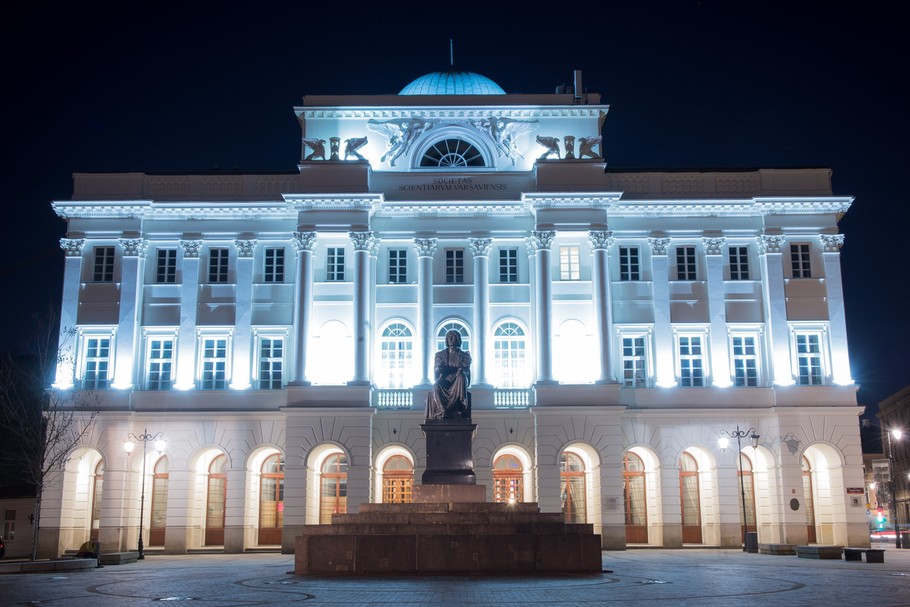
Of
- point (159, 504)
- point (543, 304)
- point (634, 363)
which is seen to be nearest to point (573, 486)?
point (634, 363)

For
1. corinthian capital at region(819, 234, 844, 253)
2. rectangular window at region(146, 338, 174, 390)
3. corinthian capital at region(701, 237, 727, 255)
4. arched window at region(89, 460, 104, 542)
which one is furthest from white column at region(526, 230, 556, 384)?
arched window at region(89, 460, 104, 542)

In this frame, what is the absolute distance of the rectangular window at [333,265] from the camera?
46.0 meters

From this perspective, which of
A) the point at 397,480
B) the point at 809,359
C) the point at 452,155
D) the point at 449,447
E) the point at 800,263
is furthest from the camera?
the point at 452,155

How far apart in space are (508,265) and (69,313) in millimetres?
19412

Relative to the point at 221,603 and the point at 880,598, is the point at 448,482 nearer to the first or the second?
the point at 221,603

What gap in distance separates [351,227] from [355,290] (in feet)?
9.19

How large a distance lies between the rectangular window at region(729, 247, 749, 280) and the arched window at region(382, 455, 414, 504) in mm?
16709

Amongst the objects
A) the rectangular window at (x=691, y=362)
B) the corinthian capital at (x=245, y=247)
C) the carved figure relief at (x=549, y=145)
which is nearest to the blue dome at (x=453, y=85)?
the carved figure relief at (x=549, y=145)

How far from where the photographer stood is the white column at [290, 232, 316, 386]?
4394cm

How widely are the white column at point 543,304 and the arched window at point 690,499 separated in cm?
742

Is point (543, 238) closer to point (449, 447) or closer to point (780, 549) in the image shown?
point (780, 549)

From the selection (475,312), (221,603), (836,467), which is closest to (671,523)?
(836,467)

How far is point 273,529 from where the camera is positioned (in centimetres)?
4522

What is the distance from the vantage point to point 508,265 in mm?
46406
